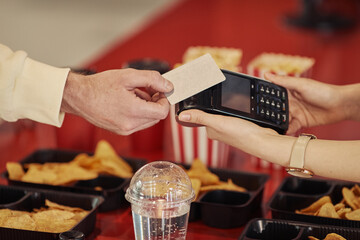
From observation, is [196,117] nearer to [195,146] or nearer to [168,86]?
[168,86]

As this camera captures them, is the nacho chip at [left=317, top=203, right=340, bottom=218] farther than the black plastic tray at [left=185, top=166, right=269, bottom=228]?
No

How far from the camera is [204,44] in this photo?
3.84 meters

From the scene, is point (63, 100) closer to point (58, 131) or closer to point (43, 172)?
point (43, 172)

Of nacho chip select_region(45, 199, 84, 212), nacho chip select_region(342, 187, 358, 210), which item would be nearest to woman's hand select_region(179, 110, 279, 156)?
nacho chip select_region(342, 187, 358, 210)

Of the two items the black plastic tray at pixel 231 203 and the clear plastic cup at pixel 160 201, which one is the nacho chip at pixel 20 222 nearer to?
the clear plastic cup at pixel 160 201

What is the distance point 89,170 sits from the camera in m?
2.03

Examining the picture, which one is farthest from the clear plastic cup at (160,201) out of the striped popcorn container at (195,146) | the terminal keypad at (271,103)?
the striped popcorn container at (195,146)

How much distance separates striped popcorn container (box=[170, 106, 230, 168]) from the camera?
226 centimetres

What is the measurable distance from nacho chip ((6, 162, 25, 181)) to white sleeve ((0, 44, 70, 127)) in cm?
32

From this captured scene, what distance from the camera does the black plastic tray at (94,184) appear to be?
1.83 m

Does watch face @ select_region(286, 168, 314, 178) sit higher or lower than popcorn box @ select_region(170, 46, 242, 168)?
higher

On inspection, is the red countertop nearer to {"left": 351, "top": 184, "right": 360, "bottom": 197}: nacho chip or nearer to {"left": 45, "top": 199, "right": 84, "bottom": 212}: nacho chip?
{"left": 45, "top": 199, "right": 84, "bottom": 212}: nacho chip

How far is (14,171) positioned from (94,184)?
0.28 metres

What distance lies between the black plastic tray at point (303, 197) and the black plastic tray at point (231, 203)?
75mm
